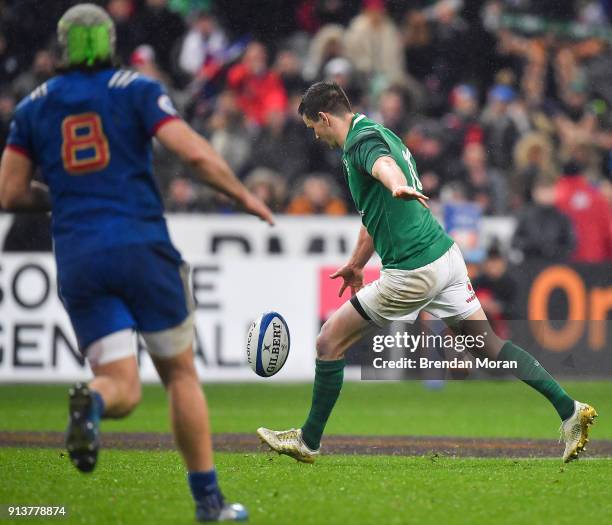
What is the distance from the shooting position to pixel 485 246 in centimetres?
1756

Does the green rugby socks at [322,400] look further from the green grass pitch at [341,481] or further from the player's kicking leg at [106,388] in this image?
the player's kicking leg at [106,388]

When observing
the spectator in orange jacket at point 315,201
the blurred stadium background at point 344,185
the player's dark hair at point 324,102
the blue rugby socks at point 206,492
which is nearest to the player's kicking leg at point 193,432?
the blue rugby socks at point 206,492

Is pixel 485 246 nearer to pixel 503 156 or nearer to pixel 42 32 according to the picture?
pixel 503 156

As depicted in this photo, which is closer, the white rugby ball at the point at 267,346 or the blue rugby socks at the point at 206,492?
the blue rugby socks at the point at 206,492

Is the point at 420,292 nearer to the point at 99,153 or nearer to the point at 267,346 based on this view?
the point at 267,346

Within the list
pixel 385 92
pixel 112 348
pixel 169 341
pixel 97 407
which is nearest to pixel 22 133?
pixel 112 348

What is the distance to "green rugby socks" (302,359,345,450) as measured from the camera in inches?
353

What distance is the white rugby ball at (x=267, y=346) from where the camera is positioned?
9422 mm

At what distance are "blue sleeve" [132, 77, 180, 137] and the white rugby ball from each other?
3547mm

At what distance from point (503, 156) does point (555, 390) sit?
1083 cm

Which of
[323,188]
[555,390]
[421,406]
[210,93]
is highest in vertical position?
[210,93]

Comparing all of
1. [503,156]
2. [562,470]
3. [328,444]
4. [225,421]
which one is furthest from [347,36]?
[562,470]

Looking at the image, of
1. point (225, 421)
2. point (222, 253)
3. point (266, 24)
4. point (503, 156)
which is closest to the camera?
point (225, 421)

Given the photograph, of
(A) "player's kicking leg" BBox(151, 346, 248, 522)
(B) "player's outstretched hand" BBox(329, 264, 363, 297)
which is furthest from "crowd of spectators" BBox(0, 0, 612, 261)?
(A) "player's kicking leg" BBox(151, 346, 248, 522)
